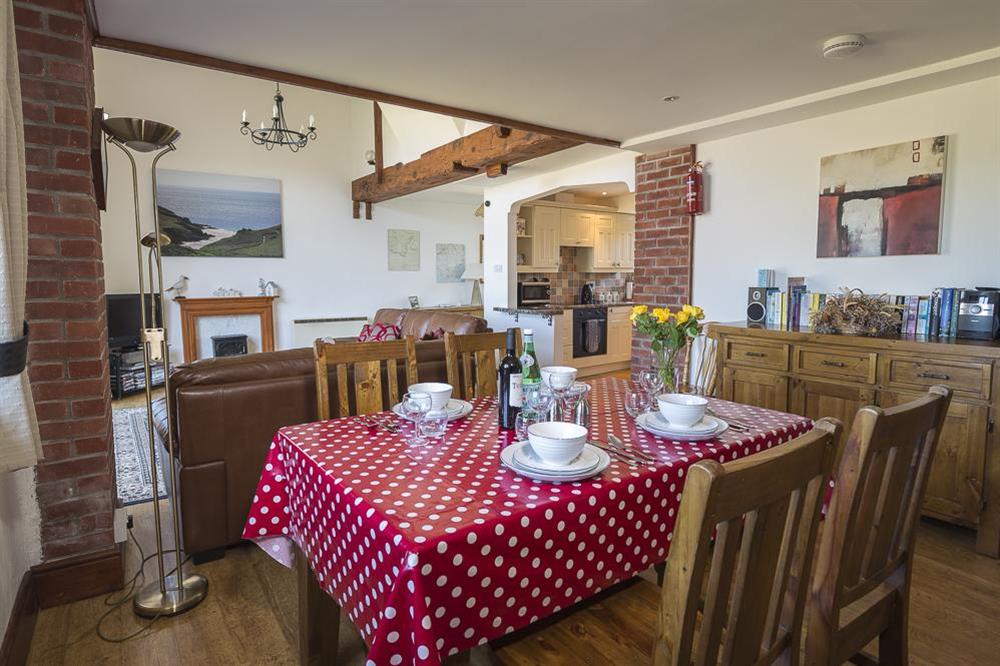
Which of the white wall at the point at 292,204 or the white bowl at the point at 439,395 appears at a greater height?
the white wall at the point at 292,204

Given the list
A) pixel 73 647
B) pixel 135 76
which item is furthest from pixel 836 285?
pixel 135 76

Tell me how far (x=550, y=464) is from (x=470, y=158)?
3.85 metres

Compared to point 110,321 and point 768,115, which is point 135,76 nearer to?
point 110,321

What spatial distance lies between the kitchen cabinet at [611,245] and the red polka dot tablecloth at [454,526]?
235 inches

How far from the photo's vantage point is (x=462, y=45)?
Answer: 2416 millimetres

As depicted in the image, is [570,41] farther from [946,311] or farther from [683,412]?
[946,311]

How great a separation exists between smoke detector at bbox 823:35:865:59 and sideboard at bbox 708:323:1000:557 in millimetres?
1344

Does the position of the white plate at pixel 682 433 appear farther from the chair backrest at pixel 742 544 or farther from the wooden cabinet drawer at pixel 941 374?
the wooden cabinet drawer at pixel 941 374

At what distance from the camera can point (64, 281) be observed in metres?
1.96

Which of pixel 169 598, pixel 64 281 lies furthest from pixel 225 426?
pixel 64 281

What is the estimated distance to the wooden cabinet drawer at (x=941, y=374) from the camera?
7.80 feet

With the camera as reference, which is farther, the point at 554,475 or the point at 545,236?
the point at 545,236

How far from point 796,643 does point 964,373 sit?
2.09 meters

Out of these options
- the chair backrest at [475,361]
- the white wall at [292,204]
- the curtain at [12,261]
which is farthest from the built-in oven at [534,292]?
→ the curtain at [12,261]
